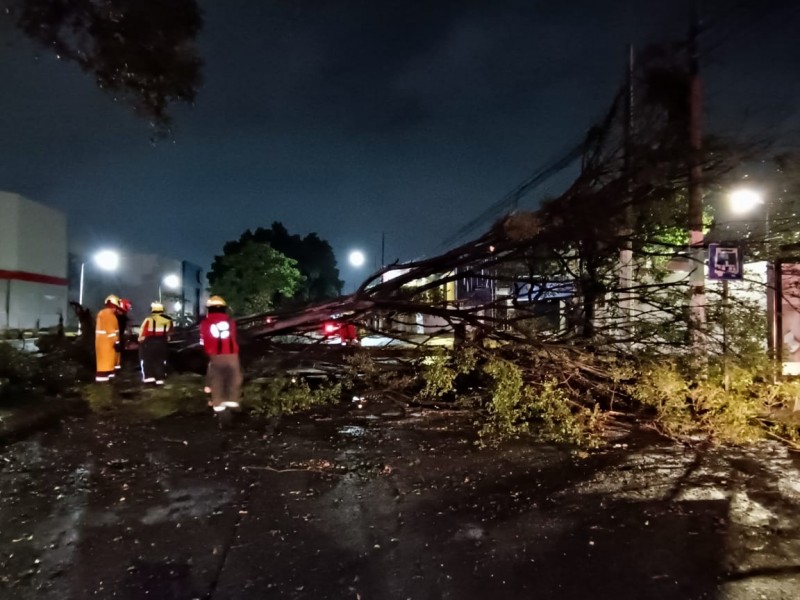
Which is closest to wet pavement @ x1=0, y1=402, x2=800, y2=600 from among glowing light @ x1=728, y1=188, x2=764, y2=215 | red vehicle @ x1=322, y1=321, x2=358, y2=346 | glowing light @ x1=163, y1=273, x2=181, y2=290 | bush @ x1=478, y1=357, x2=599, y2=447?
bush @ x1=478, y1=357, x2=599, y2=447

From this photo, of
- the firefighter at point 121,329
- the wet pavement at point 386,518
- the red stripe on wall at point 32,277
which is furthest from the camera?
the red stripe on wall at point 32,277

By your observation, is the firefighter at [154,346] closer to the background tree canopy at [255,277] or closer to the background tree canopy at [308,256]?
the background tree canopy at [255,277]

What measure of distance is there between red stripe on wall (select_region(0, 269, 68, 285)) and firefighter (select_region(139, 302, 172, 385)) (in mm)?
18191

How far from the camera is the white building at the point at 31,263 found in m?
24.4

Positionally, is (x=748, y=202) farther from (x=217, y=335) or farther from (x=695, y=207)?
(x=217, y=335)

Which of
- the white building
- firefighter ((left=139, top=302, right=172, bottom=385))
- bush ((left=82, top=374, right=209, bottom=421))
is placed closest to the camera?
bush ((left=82, top=374, right=209, bottom=421))

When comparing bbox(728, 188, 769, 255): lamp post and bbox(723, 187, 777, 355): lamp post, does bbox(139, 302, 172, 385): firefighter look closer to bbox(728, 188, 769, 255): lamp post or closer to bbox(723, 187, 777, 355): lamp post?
bbox(723, 187, 777, 355): lamp post

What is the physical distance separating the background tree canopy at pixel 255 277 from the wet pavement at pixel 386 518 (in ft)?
67.9

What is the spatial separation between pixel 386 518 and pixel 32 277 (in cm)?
2562

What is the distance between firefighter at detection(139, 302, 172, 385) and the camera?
9.49 meters

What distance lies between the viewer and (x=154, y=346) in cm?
954

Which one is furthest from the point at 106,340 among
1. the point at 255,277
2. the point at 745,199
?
the point at 255,277

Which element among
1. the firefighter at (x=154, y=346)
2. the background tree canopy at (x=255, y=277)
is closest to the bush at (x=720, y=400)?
the firefighter at (x=154, y=346)

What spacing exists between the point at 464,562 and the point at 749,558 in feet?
5.56
